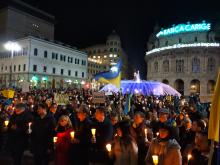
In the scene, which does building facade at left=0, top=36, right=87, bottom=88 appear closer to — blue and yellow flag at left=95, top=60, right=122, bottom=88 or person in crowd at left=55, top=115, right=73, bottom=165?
blue and yellow flag at left=95, top=60, right=122, bottom=88

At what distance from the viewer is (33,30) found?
70.2 meters

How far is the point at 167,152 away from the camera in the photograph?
4.72 m

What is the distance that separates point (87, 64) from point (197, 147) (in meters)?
73.9

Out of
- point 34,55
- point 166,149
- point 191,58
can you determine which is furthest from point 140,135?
point 191,58

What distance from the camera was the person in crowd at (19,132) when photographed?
7.39 metres

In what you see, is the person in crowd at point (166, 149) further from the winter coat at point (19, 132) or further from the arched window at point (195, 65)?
the arched window at point (195, 65)

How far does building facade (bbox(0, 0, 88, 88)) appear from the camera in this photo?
58.7 m

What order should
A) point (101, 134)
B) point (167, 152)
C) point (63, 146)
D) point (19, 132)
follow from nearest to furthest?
point (167, 152)
point (63, 146)
point (101, 134)
point (19, 132)

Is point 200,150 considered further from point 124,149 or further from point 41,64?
point 41,64

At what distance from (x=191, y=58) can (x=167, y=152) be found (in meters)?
71.4

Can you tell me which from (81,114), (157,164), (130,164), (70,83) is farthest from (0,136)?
(70,83)

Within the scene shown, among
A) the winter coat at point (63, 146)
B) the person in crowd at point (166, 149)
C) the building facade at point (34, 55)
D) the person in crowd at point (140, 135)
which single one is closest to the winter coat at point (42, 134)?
the winter coat at point (63, 146)

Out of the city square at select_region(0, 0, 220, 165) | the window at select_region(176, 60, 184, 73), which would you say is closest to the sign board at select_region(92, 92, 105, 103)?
the city square at select_region(0, 0, 220, 165)

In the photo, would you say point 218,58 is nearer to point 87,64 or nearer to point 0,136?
point 87,64
